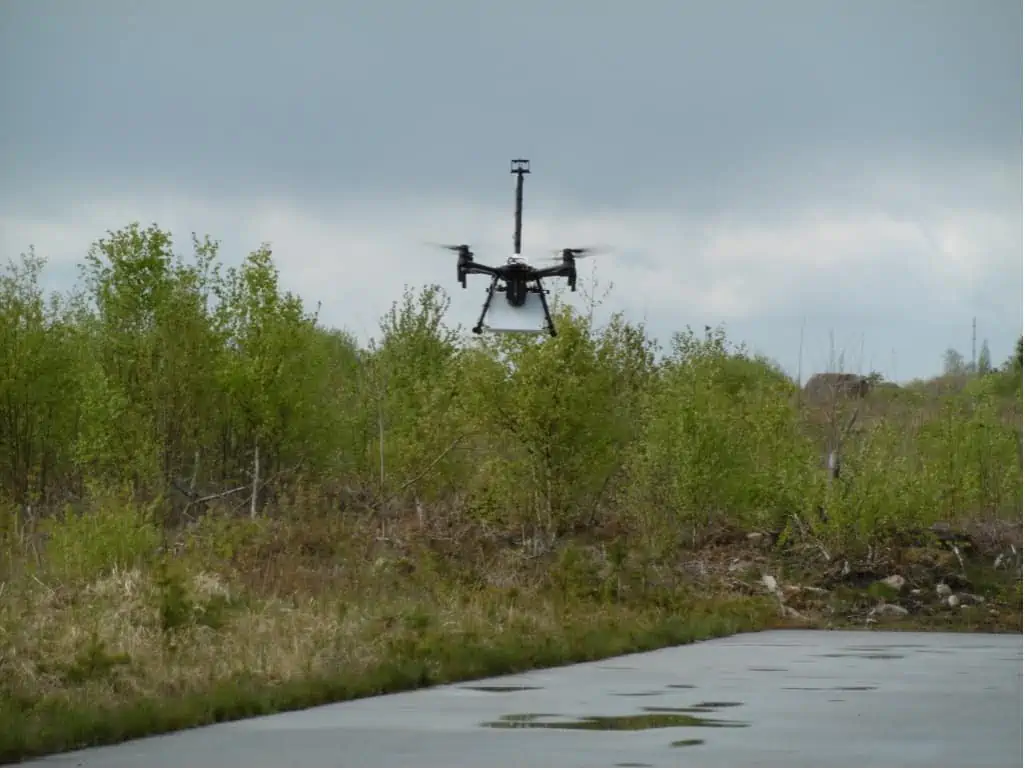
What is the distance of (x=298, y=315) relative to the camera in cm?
5109

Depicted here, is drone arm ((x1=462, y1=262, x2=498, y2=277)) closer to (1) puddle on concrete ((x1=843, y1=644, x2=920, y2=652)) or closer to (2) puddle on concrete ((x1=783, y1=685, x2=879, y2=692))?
(1) puddle on concrete ((x1=843, y1=644, x2=920, y2=652))

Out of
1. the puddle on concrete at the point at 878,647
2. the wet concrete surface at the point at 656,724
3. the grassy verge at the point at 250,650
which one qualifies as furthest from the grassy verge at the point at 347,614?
the puddle on concrete at the point at 878,647

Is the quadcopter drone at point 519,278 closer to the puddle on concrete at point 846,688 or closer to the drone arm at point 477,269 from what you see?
the drone arm at point 477,269

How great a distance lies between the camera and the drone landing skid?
24922mm

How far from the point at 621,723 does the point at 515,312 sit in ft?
40.6

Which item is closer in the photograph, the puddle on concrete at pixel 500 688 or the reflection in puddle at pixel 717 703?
the reflection in puddle at pixel 717 703

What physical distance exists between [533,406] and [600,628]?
474 inches

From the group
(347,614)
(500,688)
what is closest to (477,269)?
(347,614)

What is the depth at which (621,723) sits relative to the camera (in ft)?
43.3

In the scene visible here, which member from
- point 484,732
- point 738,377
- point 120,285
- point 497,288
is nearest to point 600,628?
point 497,288

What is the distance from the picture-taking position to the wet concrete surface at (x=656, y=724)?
36.0ft

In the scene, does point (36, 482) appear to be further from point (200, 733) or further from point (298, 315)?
point (200, 733)

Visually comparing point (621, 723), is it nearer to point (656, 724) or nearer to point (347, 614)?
point (656, 724)

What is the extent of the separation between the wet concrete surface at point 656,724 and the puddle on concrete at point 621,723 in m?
0.02
